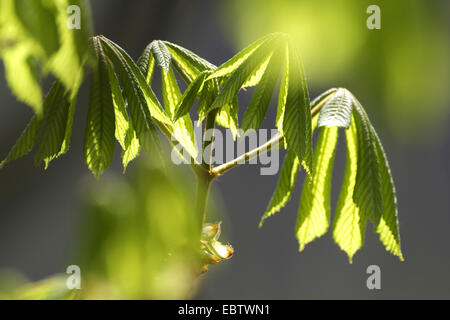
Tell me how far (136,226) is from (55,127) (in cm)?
27

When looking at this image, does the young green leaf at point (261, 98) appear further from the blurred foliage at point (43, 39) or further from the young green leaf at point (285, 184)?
the blurred foliage at point (43, 39)

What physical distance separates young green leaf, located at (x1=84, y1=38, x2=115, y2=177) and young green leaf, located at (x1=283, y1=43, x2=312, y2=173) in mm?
130

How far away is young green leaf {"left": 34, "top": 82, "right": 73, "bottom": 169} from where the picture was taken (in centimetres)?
41

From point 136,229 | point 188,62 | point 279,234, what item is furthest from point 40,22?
point 279,234

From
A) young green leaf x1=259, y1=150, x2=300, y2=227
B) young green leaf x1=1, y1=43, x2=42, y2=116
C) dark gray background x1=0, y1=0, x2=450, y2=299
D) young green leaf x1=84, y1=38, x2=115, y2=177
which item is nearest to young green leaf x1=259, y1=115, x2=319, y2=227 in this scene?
young green leaf x1=259, y1=150, x2=300, y2=227

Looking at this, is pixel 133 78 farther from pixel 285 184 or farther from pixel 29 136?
pixel 285 184

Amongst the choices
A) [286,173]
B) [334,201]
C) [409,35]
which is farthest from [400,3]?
[334,201]

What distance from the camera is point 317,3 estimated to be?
0.80 feet

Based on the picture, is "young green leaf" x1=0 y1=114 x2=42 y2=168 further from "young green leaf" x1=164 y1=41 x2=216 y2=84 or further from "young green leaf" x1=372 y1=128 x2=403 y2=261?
"young green leaf" x1=372 y1=128 x2=403 y2=261

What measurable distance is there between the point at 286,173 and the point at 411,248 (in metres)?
2.12

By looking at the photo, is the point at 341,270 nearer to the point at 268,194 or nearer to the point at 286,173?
the point at 268,194

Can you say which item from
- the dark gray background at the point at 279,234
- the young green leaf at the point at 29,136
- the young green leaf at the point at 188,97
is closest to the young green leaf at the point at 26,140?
the young green leaf at the point at 29,136

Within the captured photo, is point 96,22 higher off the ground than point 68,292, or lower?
higher
